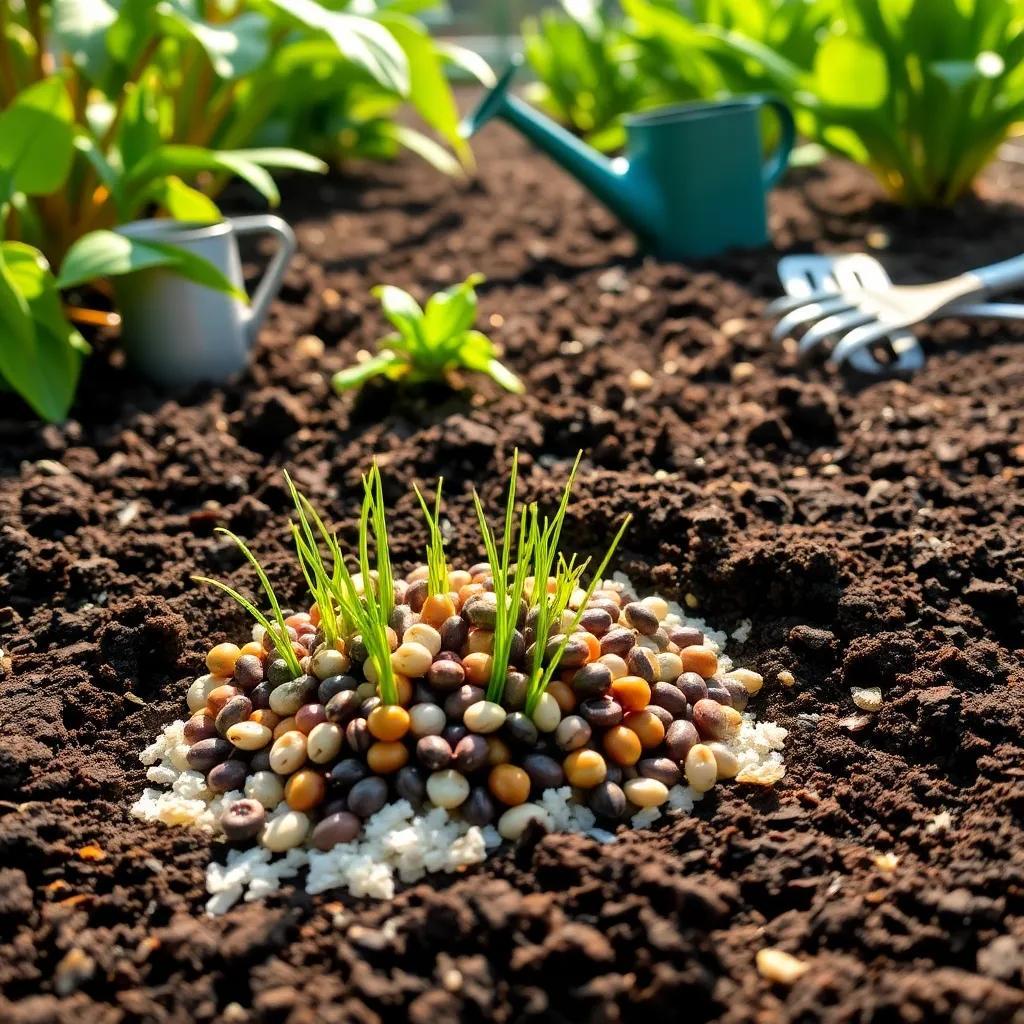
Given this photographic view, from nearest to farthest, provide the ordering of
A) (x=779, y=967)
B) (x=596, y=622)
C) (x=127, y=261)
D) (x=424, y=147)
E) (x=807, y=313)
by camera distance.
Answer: (x=779, y=967) < (x=596, y=622) < (x=127, y=261) < (x=807, y=313) < (x=424, y=147)

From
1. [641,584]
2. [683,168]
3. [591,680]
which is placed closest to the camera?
[591,680]

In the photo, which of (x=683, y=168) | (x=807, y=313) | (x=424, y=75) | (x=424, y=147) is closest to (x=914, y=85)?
(x=683, y=168)

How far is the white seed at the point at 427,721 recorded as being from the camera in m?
1.35

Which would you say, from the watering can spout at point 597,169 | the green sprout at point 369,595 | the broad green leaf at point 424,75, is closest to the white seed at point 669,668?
the green sprout at point 369,595

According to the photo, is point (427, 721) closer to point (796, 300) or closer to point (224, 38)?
Answer: point (796, 300)

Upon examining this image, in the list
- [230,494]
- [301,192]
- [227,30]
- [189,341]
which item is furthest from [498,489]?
[301,192]

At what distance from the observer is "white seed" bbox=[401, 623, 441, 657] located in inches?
56.0

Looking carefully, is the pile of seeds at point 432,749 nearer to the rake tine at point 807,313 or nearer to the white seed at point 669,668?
the white seed at point 669,668

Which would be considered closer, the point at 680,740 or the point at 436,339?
the point at 680,740

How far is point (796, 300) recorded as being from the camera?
255cm

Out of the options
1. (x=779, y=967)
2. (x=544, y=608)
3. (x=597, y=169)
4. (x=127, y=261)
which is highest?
(x=597, y=169)

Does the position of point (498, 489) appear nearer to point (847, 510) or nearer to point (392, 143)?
point (847, 510)

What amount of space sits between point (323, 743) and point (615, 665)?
378 mm

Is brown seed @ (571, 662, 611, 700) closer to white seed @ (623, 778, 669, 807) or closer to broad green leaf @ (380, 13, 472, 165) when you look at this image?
white seed @ (623, 778, 669, 807)
